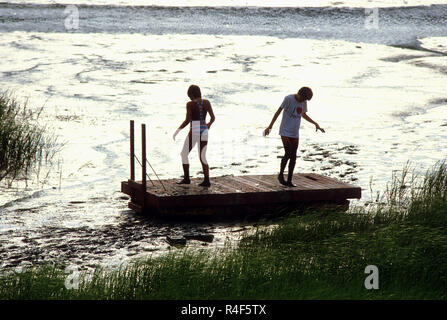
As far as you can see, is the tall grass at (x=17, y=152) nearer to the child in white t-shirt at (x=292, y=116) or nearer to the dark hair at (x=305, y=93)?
the child in white t-shirt at (x=292, y=116)

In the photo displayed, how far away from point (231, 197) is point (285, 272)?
224 cm

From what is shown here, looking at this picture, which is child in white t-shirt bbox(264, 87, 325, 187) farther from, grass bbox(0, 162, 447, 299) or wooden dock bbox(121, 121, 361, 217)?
grass bbox(0, 162, 447, 299)

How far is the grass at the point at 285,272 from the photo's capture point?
5.87m

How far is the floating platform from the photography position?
27.2 ft

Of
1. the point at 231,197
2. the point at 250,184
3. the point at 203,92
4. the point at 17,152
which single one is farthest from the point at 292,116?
the point at 203,92

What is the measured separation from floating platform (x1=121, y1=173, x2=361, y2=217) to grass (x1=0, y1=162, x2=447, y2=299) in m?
1.12

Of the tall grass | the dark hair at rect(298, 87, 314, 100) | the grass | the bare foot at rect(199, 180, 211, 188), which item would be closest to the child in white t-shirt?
the dark hair at rect(298, 87, 314, 100)

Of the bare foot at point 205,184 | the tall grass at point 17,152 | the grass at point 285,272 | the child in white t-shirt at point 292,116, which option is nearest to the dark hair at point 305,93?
the child in white t-shirt at point 292,116

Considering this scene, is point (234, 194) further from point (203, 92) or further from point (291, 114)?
point (203, 92)

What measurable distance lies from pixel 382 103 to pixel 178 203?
25.3ft
